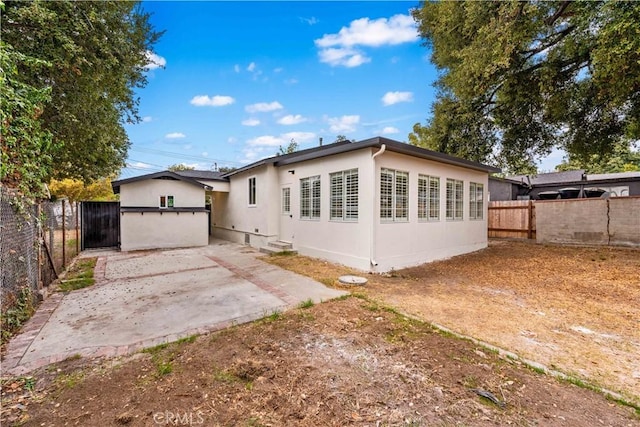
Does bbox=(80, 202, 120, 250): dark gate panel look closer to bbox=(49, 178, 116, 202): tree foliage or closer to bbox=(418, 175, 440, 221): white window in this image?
bbox=(49, 178, 116, 202): tree foliage

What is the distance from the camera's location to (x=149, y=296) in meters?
5.20

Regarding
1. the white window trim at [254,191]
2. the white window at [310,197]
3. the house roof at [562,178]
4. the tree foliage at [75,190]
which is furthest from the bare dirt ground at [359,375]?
the tree foliage at [75,190]

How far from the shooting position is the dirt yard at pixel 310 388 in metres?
2.13

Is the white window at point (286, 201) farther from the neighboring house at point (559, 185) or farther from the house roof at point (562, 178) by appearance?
the house roof at point (562, 178)

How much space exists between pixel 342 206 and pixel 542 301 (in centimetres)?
475

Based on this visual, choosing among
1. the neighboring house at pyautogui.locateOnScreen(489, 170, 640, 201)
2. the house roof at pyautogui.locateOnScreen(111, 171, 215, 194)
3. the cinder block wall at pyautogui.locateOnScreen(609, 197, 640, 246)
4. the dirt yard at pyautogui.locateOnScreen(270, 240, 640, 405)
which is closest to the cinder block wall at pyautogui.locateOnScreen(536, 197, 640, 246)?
the cinder block wall at pyautogui.locateOnScreen(609, 197, 640, 246)

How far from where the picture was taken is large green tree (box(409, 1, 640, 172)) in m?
6.58

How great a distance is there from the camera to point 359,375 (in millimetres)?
2682

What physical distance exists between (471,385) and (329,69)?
43.6ft

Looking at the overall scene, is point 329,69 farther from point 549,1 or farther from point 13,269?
point 13,269

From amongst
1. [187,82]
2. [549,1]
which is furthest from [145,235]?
[549,1]

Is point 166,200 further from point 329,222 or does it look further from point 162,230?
point 329,222

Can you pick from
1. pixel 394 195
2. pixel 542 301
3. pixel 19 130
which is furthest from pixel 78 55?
pixel 542 301

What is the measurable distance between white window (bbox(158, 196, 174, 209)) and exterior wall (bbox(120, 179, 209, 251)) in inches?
4.7
